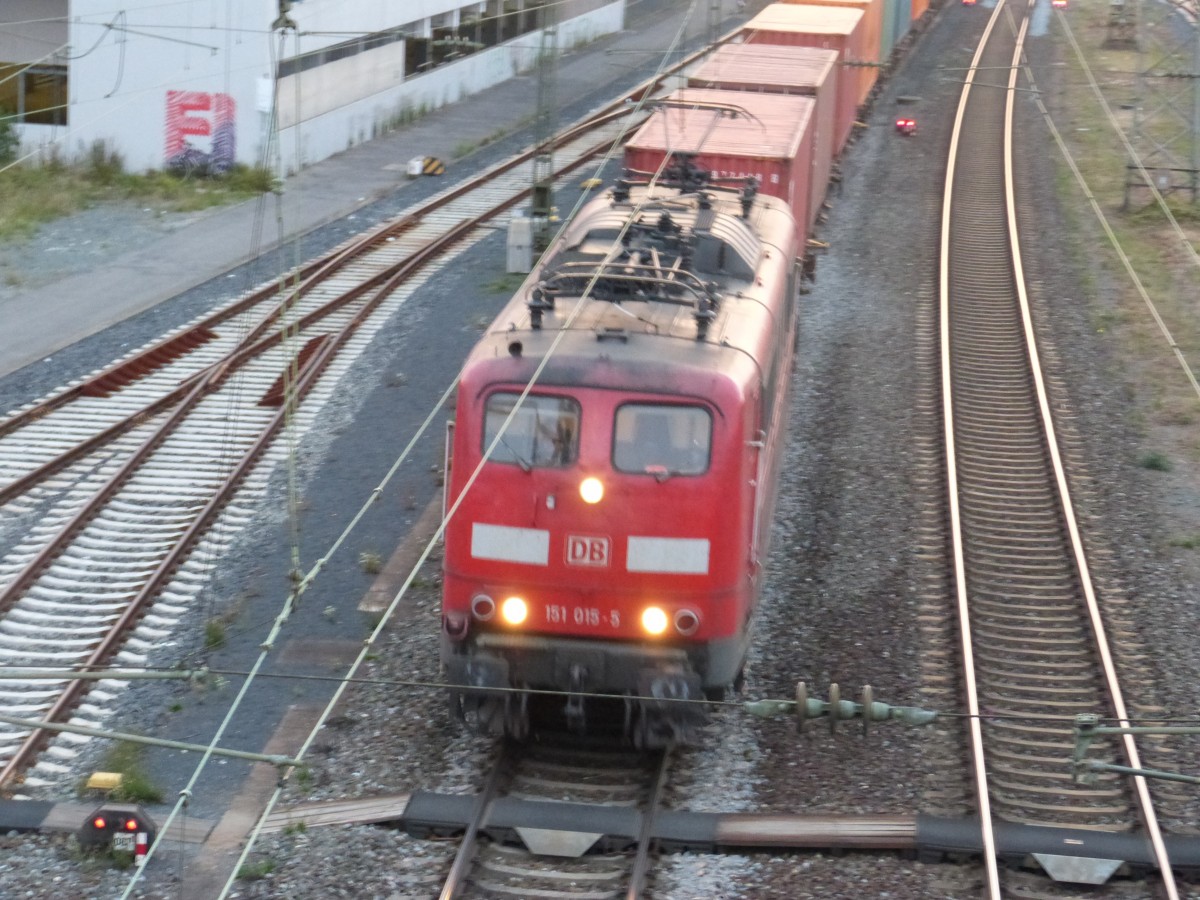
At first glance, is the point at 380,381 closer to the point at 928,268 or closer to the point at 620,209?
the point at 620,209

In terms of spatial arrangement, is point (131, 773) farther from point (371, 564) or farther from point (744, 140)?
point (744, 140)

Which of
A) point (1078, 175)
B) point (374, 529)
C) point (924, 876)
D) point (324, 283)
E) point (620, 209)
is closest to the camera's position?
point (924, 876)

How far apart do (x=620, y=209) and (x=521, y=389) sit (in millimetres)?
3692

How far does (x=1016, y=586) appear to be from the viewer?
13039mm

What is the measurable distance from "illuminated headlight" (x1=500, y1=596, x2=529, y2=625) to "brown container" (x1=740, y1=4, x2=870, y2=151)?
18456mm

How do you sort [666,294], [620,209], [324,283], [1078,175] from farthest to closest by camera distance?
1. [1078,175]
2. [324,283]
3. [620,209]
4. [666,294]

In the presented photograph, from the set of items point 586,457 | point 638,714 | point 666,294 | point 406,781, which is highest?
point 666,294

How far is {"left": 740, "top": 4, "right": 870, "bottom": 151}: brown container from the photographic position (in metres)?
27.0

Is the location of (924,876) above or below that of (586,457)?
below

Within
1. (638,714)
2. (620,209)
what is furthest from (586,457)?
(620,209)

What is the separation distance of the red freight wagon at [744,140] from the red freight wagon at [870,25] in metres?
11.1

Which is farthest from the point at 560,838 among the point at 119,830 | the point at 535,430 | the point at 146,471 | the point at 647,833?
the point at 146,471

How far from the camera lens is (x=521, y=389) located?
9.39 m

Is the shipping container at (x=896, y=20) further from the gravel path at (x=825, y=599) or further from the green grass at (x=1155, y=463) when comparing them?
the green grass at (x=1155, y=463)
